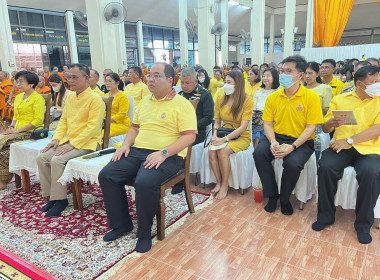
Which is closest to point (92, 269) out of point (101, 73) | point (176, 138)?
point (176, 138)

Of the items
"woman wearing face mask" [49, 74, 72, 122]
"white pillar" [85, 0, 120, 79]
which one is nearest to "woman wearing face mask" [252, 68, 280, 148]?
"woman wearing face mask" [49, 74, 72, 122]

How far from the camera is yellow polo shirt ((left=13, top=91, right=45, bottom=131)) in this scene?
3422mm

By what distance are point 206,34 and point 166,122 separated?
8307mm

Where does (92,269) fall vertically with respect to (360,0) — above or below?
below

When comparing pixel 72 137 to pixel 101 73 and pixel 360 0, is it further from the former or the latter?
pixel 360 0

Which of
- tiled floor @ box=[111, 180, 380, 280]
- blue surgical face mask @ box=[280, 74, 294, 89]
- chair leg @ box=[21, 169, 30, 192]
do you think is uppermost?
blue surgical face mask @ box=[280, 74, 294, 89]

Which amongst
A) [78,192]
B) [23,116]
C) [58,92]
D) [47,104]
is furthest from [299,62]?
[58,92]

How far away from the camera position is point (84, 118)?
2.93 meters

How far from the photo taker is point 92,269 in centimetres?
202

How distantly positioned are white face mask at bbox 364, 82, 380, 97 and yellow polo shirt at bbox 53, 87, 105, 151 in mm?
2254

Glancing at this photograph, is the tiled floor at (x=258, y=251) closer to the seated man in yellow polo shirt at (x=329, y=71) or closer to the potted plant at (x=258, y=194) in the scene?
the potted plant at (x=258, y=194)

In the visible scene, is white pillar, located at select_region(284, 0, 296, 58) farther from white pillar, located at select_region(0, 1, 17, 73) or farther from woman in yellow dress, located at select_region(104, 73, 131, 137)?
woman in yellow dress, located at select_region(104, 73, 131, 137)

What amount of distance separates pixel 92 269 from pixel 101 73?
5.60 metres

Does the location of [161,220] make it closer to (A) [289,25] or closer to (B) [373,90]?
(B) [373,90]
